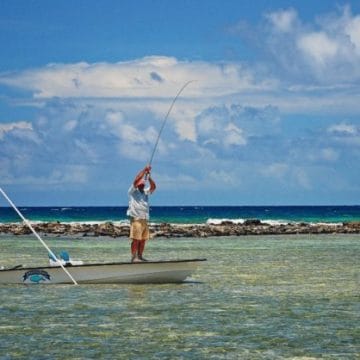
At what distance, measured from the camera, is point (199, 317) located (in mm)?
20984

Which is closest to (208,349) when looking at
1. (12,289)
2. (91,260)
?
(12,289)

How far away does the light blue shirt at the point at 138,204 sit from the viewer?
2756cm

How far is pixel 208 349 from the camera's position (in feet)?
55.9

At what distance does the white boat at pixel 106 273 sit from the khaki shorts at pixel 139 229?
959mm

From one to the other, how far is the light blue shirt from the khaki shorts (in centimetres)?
15

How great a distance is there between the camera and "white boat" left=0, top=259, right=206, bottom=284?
27.0 metres

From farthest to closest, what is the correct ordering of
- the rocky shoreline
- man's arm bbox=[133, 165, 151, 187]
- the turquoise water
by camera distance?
the rocky shoreline
man's arm bbox=[133, 165, 151, 187]
the turquoise water

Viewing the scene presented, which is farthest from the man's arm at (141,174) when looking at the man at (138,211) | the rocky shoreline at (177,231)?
the rocky shoreline at (177,231)

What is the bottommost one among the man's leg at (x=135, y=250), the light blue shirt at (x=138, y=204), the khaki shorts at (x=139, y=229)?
the man's leg at (x=135, y=250)

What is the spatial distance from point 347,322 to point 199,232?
5106cm

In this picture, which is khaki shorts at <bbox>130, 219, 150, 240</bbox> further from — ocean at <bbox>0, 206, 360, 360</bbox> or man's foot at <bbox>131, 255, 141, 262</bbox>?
ocean at <bbox>0, 206, 360, 360</bbox>

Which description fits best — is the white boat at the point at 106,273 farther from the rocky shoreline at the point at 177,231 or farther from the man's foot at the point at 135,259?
the rocky shoreline at the point at 177,231

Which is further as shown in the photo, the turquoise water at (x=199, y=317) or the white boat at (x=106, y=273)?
the white boat at (x=106, y=273)

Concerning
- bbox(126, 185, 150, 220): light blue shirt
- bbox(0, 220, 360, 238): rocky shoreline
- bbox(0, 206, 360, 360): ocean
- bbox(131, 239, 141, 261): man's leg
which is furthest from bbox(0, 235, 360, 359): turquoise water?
bbox(0, 220, 360, 238): rocky shoreline
